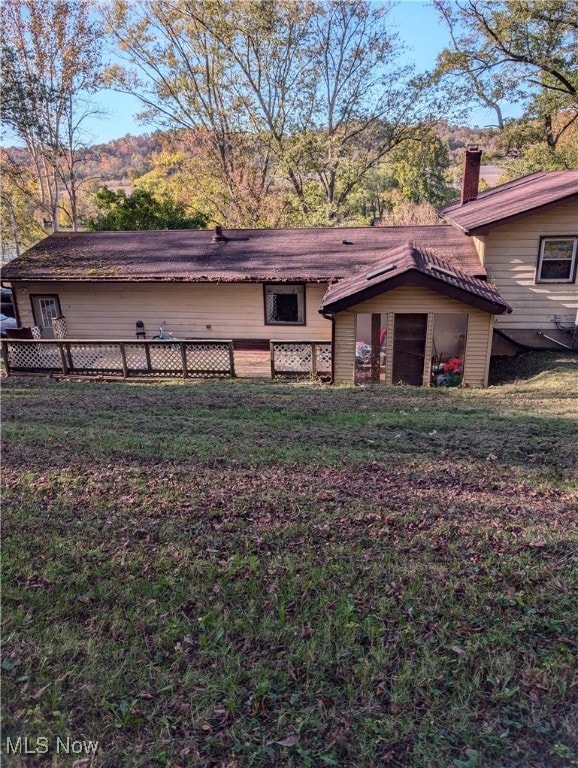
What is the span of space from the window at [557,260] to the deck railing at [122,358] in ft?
29.3

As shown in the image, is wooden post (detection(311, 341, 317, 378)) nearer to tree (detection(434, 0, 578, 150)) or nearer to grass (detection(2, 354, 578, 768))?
grass (detection(2, 354, 578, 768))

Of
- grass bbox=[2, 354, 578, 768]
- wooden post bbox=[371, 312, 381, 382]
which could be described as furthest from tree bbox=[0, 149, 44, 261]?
grass bbox=[2, 354, 578, 768]

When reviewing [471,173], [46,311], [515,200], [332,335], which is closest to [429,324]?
[332,335]

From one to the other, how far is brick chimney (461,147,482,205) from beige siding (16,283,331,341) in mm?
6758

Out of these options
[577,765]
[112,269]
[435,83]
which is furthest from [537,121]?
[577,765]

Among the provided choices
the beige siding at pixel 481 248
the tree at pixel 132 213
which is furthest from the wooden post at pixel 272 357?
the tree at pixel 132 213

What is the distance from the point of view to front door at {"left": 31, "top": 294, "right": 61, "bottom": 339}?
15094 mm

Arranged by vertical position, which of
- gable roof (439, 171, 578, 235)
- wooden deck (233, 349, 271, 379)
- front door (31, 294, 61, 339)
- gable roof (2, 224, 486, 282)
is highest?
gable roof (439, 171, 578, 235)

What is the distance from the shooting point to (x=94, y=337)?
15289 millimetres

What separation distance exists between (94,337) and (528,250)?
13.4 metres

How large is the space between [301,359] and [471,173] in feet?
31.0

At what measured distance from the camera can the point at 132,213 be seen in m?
21.7

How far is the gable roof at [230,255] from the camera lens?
13.9m

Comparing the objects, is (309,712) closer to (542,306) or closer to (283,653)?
(283,653)
